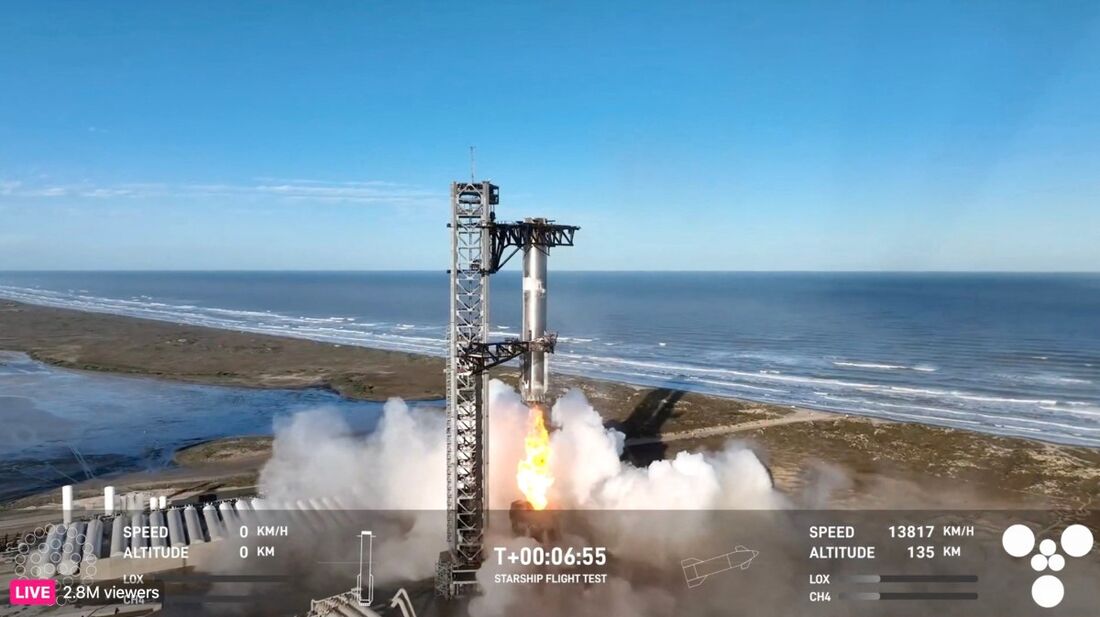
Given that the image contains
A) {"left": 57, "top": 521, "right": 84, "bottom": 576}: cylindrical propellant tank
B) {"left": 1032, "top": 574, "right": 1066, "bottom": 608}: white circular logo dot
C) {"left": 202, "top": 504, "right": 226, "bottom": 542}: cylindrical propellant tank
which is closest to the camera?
{"left": 1032, "top": 574, "right": 1066, "bottom": 608}: white circular logo dot

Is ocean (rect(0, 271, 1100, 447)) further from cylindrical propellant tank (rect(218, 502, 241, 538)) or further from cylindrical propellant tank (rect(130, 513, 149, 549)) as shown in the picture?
→ cylindrical propellant tank (rect(130, 513, 149, 549))

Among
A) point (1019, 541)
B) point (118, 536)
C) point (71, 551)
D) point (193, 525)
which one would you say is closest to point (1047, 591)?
point (1019, 541)

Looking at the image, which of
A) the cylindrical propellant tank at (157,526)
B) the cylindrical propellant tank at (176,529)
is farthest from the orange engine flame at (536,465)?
the cylindrical propellant tank at (157,526)

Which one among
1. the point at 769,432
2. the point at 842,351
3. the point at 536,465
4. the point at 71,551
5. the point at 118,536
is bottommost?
the point at 71,551

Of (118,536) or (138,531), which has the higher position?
(138,531)

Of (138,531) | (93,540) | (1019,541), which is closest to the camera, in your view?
(1019,541)

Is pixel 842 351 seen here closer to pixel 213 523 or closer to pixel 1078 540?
pixel 1078 540

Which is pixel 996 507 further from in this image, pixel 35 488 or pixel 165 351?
pixel 165 351

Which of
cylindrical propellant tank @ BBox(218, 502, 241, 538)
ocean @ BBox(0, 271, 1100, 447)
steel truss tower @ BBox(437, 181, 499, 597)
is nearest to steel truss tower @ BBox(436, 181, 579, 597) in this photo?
steel truss tower @ BBox(437, 181, 499, 597)
